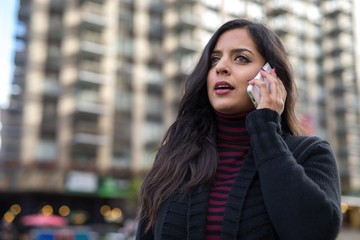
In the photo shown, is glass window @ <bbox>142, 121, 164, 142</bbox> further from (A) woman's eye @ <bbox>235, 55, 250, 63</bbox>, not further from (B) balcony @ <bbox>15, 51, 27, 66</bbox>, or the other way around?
(A) woman's eye @ <bbox>235, 55, 250, 63</bbox>

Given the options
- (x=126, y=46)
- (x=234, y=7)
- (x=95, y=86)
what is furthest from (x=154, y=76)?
(x=234, y=7)

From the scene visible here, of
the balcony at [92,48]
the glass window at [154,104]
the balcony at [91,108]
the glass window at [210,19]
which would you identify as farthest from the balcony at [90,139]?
the glass window at [210,19]

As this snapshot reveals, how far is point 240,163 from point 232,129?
20 cm

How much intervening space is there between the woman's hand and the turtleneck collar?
17 centimetres

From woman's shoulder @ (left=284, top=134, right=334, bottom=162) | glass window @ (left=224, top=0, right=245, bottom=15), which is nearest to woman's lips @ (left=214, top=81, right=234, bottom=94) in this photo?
woman's shoulder @ (left=284, top=134, right=334, bottom=162)

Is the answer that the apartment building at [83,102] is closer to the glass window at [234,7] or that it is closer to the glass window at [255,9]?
the glass window at [234,7]

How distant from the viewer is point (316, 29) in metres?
48.0

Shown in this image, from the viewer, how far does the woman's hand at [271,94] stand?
1604 millimetres

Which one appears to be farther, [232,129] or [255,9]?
[255,9]

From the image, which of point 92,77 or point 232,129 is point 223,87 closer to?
point 232,129

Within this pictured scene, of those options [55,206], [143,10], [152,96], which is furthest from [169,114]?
[55,206]

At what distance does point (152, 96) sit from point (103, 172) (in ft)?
27.6

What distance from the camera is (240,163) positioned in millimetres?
1680

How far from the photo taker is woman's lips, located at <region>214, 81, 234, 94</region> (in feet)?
5.69
